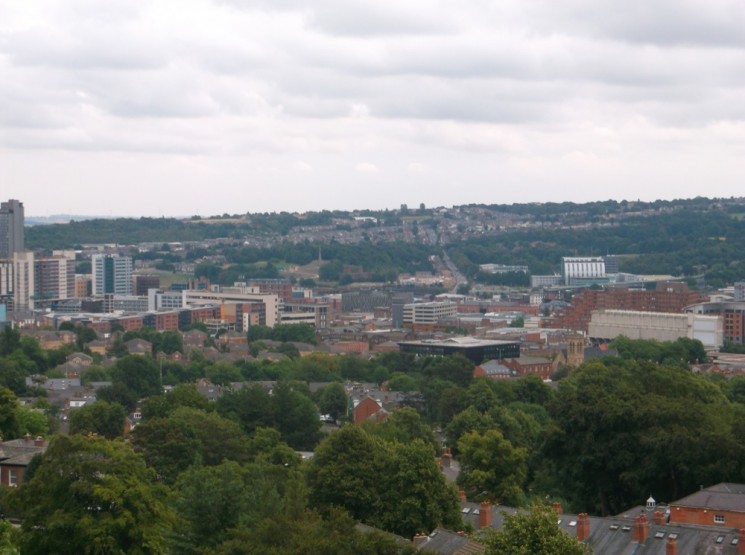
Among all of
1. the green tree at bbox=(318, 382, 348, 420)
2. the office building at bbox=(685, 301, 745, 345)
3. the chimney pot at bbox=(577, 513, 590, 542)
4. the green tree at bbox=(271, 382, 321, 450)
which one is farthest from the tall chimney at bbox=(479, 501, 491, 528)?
the office building at bbox=(685, 301, 745, 345)

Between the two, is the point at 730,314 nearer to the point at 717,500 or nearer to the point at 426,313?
the point at 426,313

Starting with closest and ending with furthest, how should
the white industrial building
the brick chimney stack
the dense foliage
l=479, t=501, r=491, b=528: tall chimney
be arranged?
the dense foliage
the brick chimney stack
l=479, t=501, r=491, b=528: tall chimney
the white industrial building

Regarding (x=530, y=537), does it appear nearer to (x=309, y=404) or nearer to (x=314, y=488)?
(x=314, y=488)

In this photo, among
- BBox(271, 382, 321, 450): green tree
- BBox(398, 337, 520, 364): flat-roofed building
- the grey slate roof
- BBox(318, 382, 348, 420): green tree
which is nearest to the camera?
the grey slate roof

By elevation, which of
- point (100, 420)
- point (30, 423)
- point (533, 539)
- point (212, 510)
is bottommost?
point (100, 420)

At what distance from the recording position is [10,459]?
169ft

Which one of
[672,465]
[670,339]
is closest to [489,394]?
[672,465]

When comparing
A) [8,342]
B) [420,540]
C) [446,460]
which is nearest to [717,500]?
[420,540]

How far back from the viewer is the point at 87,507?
37.1 m

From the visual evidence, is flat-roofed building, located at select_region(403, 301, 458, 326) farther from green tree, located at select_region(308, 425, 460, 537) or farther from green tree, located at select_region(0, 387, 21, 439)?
green tree, located at select_region(308, 425, 460, 537)

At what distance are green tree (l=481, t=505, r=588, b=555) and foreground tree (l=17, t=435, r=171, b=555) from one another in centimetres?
970

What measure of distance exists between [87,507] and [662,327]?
12225 centimetres

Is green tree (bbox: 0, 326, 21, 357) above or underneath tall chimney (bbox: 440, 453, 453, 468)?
underneath

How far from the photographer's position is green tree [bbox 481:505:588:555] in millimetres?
30219
